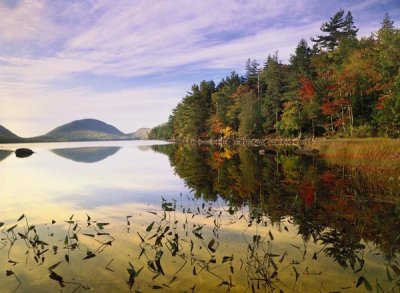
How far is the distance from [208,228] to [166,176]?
46.4 feet

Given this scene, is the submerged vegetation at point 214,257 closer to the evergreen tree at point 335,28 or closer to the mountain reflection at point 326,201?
the mountain reflection at point 326,201

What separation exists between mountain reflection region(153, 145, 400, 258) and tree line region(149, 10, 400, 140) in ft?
72.7

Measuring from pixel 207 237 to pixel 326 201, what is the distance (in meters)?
6.29

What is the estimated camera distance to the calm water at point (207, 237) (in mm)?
6488

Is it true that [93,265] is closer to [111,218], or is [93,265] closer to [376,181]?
[111,218]

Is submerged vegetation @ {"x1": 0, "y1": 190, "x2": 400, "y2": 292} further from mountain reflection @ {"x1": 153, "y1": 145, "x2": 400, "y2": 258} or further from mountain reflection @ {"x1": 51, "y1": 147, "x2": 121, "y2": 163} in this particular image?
mountain reflection @ {"x1": 51, "y1": 147, "x2": 121, "y2": 163}

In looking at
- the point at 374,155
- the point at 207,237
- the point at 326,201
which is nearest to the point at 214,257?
the point at 207,237

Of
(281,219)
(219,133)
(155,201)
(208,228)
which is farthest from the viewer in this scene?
(219,133)

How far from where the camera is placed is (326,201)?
13367 mm

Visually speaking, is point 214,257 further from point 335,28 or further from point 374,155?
point 335,28

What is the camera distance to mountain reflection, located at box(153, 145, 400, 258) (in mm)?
8735

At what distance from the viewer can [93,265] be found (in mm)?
7371

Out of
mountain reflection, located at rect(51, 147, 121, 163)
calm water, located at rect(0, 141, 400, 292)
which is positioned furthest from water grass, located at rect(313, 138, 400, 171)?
mountain reflection, located at rect(51, 147, 121, 163)

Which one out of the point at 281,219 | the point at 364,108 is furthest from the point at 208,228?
the point at 364,108
